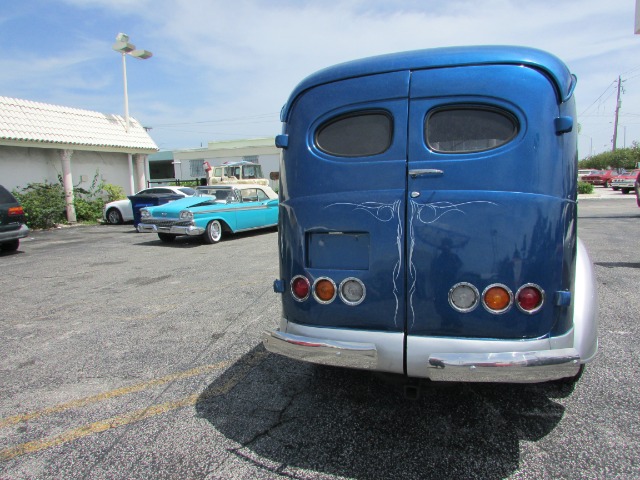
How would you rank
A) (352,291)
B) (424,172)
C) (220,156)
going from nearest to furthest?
(424,172), (352,291), (220,156)

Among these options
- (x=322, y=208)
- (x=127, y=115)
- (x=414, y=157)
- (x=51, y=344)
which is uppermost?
(x=127, y=115)

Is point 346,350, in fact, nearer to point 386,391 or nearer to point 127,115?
point 386,391

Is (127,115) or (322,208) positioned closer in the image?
(322,208)

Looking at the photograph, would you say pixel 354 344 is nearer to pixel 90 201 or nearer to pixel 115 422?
pixel 115 422

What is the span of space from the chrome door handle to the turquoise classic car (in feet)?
29.5

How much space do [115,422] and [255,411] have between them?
91cm

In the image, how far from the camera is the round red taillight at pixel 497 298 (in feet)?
7.79

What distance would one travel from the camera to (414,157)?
8.29 feet

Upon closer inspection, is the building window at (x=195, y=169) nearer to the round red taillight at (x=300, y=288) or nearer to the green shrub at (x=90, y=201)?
the green shrub at (x=90, y=201)

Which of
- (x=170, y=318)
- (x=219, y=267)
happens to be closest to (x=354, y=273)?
(x=170, y=318)

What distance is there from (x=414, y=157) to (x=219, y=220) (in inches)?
376

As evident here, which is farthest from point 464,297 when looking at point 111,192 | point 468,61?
point 111,192

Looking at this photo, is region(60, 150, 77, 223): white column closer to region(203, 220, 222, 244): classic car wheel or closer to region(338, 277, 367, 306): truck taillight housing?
region(203, 220, 222, 244): classic car wheel

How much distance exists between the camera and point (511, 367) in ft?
7.38
